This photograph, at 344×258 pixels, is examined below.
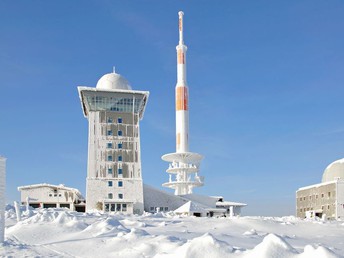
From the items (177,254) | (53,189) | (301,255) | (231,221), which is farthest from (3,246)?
(53,189)

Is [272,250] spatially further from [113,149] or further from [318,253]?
[113,149]

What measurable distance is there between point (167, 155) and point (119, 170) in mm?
12116

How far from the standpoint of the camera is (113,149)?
193ft

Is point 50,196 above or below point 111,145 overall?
below

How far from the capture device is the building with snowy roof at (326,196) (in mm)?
70125

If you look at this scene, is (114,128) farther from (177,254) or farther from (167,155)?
(177,254)

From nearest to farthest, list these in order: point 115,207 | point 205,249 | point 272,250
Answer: point 272,250 < point 205,249 < point 115,207

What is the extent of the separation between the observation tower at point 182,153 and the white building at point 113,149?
10.6m

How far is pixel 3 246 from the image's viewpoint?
17.8 m

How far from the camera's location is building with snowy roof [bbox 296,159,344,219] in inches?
2761

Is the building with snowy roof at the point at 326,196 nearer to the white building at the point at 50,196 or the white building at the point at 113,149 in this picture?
the white building at the point at 113,149

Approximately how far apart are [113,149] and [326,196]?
125 ft

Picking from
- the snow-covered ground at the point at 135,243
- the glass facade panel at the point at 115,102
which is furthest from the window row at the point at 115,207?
the snow-covered ground at the point at 135,243

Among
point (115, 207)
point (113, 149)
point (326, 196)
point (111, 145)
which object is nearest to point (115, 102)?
point (111, 145)
